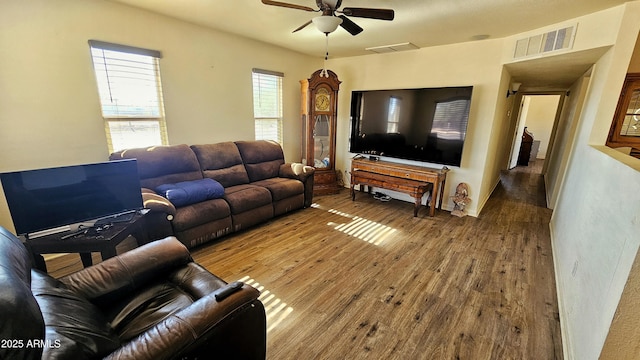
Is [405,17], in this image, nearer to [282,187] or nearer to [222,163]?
[282,187]

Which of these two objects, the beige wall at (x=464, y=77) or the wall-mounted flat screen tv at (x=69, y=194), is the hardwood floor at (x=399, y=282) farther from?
the wall-mounted flat screen tv at (x=69, y=194)

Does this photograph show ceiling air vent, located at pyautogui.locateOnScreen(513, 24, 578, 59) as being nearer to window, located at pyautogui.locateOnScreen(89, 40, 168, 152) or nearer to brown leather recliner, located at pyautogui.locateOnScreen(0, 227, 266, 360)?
brown leather recliner, located at pyautogui.locateOnScreen(0, 227, 266, 360)

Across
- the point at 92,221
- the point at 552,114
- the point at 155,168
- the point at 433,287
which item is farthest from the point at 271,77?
the point at 552,114

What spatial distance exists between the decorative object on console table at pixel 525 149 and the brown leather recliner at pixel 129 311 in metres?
9.60

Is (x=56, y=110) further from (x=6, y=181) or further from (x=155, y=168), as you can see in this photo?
(x=6, y=181)

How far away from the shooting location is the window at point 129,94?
262 centimetres

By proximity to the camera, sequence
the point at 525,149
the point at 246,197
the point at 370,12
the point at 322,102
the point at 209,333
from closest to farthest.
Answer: the point at 209,333 < the point at 370,12 < the point at 246,197 < the point at 322,102 < the point at 525,149

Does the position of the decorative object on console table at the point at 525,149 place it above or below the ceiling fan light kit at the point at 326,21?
below

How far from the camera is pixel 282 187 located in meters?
3.48

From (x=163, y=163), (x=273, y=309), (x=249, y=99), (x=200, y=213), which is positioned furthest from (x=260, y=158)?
(x=273, y=309)

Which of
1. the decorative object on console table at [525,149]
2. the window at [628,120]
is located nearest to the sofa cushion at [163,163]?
the window at [628,120]

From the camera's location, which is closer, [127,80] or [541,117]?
[127,80]

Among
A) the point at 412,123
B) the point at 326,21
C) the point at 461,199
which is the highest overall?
the point at 326,21

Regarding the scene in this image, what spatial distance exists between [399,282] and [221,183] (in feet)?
7.75
